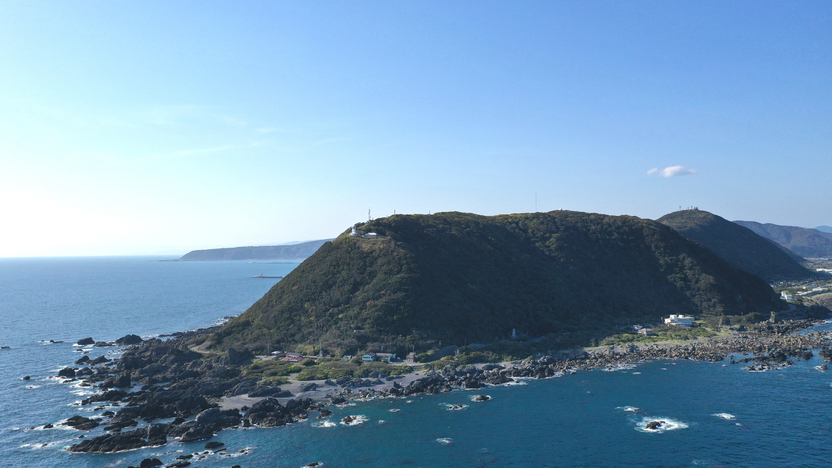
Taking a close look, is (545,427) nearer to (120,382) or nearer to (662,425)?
(662,425)

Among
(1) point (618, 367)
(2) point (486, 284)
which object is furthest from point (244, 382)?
(1) point (618, 367)

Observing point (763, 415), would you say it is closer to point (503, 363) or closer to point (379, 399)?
point (503, 363)

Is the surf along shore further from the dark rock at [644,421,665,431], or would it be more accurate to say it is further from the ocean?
the dark rock at [644,421,665,431]

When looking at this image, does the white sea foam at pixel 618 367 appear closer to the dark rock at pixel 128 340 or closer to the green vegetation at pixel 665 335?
the green vegetation at pixel 665 335

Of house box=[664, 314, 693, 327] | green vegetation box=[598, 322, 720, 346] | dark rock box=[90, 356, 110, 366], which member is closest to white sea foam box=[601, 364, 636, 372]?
green vegetation box=[598, 322, 720, 346]

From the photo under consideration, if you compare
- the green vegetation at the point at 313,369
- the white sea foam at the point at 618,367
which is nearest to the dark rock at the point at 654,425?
the white sea foam at the point at 618,367
